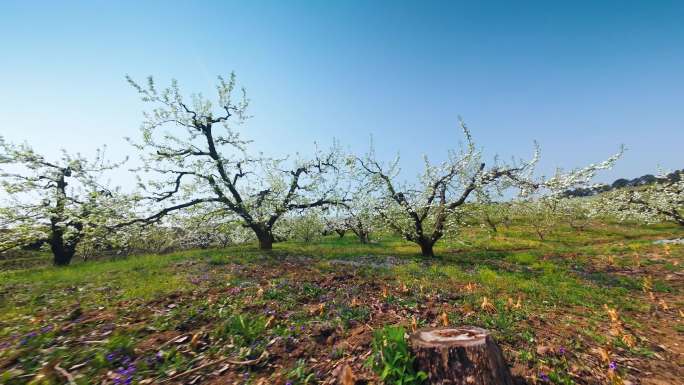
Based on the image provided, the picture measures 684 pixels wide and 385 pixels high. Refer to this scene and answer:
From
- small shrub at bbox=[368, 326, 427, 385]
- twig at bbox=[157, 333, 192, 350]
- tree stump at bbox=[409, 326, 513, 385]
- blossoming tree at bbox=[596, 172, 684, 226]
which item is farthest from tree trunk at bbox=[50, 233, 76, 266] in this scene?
blossoming tree at bbox=[596, 172, 684, 226]

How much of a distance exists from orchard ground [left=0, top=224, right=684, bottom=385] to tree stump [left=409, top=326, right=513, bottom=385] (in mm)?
867

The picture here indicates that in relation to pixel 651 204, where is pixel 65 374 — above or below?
below

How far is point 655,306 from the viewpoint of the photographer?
33.0 ft

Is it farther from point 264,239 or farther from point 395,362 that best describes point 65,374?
point 264,239

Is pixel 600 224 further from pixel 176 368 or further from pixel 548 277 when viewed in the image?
pixel 176 368

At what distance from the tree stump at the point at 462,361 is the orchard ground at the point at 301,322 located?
0.87 metres

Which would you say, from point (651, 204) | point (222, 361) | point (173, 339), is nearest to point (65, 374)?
point (173, 339)

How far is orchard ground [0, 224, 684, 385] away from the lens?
5.10 m

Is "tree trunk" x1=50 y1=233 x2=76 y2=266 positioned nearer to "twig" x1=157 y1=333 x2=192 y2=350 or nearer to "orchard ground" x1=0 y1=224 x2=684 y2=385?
"orchard ground" x1=0 y1=224 x2=684 y2=385

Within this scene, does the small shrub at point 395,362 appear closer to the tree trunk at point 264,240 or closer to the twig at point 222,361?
the twig at point 222,361

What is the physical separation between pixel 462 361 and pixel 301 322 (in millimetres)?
3997

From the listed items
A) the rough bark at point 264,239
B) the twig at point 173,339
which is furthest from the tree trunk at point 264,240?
the twig at point 173,339

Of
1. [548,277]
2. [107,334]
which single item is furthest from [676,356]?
[107,334]

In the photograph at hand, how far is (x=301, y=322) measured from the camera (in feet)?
23.2
